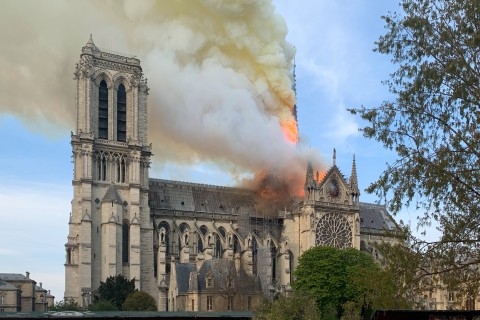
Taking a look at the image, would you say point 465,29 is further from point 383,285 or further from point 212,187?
point 212,187

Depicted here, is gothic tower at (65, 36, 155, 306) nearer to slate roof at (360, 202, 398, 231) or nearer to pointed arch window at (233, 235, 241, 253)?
pointed arch window at (233, 235, 241, 253)

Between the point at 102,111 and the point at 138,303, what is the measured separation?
1152 inches

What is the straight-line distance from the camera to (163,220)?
93.1 m

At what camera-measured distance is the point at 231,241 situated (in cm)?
9256

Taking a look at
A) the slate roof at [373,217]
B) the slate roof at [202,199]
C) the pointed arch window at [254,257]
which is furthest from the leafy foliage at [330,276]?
the slate roof at [373,217]

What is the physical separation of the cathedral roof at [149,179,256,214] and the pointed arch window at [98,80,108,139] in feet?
37.5

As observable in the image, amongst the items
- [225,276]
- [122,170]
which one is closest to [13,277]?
[122,170]

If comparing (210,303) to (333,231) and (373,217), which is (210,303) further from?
(373,217)

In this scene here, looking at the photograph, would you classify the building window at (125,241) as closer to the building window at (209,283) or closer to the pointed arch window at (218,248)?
the pointed arch window at (218,248)

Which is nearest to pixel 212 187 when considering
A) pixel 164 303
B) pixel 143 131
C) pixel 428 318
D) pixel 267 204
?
pixel 267 204

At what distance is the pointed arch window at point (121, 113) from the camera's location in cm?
9094

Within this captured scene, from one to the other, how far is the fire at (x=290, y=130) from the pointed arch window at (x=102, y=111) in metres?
26.4

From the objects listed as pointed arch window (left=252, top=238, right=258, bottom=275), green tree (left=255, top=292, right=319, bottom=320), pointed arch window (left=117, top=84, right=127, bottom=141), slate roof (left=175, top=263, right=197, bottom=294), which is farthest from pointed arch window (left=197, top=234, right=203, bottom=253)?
green tree (left=255, top=292, right=319, bottom=320)

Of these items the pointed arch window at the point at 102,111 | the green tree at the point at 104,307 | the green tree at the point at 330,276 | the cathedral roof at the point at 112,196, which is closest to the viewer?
the green tree at the point at 104,307
